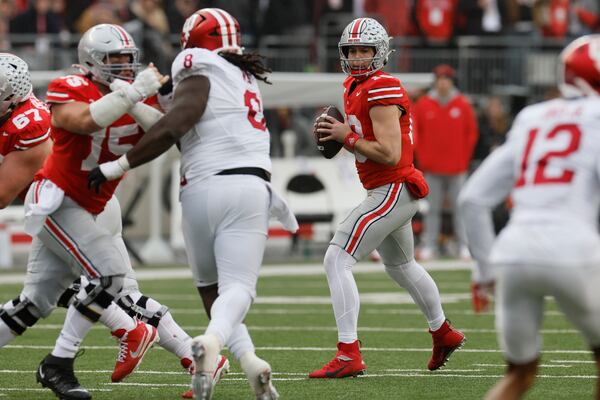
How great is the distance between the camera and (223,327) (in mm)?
5996

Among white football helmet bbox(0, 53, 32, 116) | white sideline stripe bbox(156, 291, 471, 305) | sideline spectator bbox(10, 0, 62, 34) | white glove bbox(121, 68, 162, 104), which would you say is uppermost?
white glove bbox(121, 68, 162, 104)

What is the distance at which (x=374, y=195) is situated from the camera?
778 centimetres

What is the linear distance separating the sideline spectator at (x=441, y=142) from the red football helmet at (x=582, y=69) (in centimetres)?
1092

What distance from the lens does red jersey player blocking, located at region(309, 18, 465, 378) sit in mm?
7582

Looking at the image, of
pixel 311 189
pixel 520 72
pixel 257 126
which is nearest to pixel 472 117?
pixel 311 189

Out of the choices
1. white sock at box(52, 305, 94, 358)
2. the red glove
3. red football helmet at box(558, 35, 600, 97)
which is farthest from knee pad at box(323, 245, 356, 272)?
red football helmet at box(558, 35, 600, 97)

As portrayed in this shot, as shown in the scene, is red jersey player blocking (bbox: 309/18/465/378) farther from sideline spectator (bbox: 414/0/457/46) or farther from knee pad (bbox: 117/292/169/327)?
sideline spectator (bbox: 414/0/457/46)

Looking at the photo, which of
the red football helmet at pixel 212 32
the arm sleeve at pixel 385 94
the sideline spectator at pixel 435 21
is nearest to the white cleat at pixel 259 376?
the red football helmet at pixel 212 32

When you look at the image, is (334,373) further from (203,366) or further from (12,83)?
(12,83)

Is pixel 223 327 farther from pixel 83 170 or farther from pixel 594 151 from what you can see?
pixel 594 151

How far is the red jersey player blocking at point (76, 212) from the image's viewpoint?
655 centimetres

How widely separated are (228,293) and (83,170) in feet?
3.46

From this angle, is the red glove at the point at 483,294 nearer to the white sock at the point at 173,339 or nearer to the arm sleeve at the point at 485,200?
the arm sleeve at the point at 485,200

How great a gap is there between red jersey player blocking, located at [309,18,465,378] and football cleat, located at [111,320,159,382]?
994 mm
